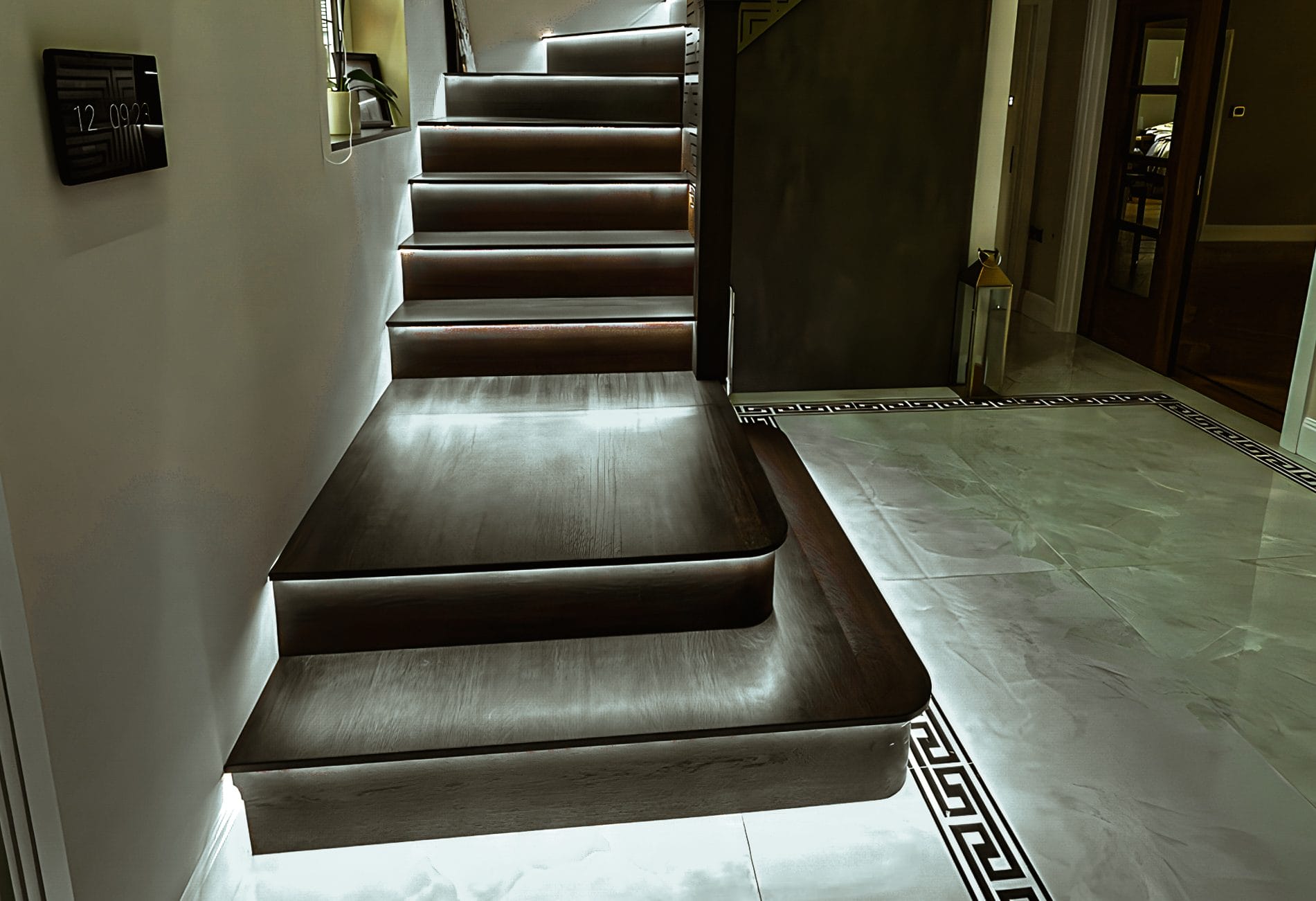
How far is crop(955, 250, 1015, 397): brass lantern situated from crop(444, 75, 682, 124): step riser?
157 centimetres

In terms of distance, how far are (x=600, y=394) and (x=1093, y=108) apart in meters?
3.96

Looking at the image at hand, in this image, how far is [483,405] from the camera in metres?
3.23

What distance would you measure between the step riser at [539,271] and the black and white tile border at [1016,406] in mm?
915

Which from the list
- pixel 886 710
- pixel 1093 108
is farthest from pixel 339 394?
pixel 1093 108

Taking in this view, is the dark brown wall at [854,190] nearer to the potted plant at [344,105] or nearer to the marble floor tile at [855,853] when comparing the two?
the potted plant at [344,105]

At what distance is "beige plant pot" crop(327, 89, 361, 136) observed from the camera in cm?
317

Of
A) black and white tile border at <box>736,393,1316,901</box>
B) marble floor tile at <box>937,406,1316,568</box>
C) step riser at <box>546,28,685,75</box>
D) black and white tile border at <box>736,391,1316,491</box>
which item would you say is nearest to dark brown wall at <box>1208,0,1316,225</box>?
black and white tile border at <box>736,391,1316,491</box>

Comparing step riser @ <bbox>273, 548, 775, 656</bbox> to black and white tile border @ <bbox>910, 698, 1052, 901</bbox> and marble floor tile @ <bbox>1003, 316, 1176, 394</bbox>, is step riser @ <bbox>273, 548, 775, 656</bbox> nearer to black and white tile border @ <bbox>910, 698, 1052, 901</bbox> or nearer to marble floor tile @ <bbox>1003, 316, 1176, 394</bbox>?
black and white tile border @ <bbox>910, 698, 1052, 901</bbox>

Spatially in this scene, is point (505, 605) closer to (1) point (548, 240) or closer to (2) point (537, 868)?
(2) point (537, 868)

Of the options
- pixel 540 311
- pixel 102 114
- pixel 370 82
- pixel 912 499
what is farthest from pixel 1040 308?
pixel 102 114

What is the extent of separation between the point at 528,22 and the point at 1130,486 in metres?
4.02

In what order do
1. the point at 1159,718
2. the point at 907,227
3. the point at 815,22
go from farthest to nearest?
the point at 907,227 → the point at 815,22 → the point at 1159,718

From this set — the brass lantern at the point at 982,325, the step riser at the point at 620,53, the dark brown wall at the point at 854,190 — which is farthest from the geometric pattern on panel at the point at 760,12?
the brass lantern at the point at 982,325

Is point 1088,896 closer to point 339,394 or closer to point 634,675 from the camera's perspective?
point 634,675
